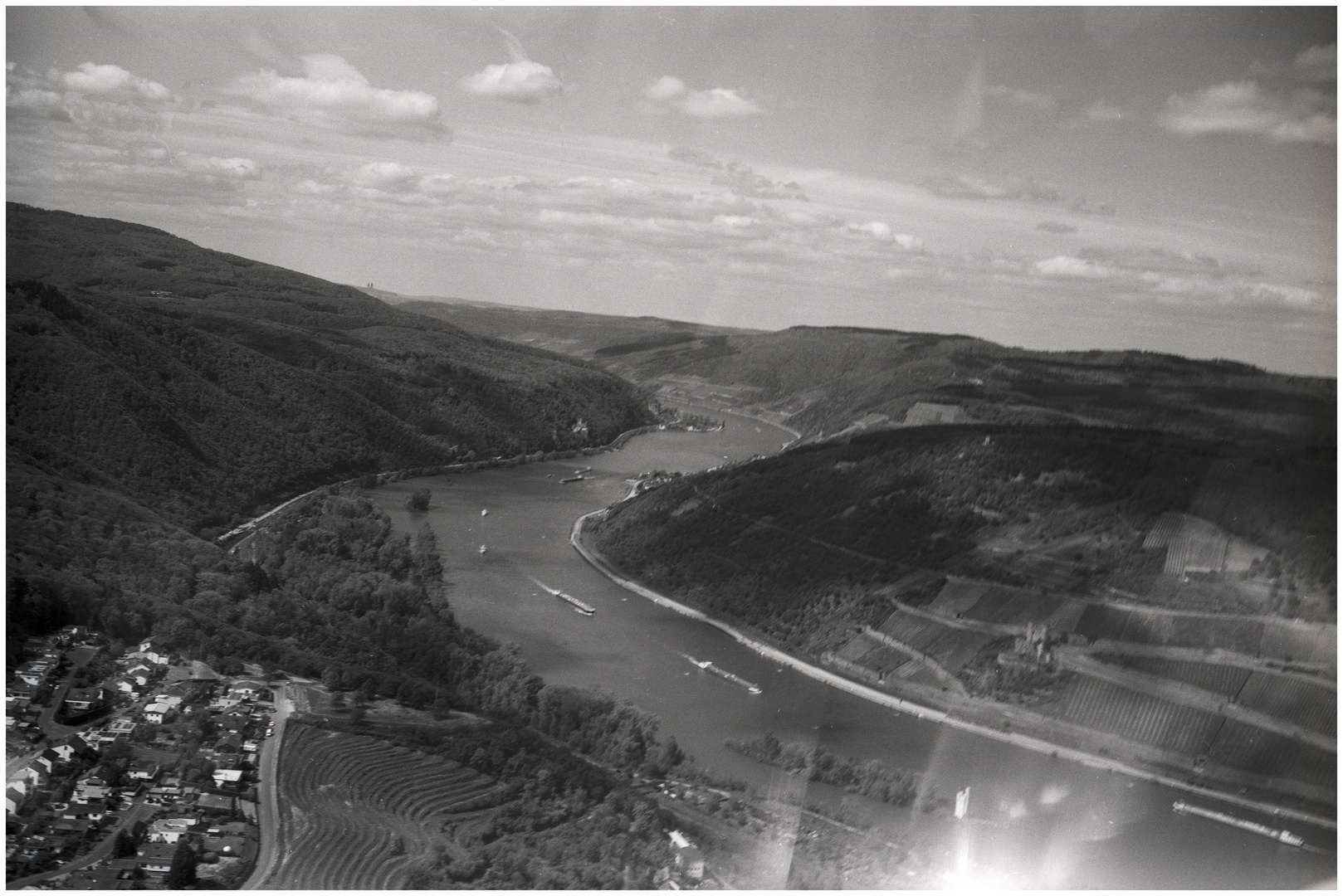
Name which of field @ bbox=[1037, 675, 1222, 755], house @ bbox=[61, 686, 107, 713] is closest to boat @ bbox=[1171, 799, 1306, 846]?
field @ bbox=[1037, 675, 1222, 755]

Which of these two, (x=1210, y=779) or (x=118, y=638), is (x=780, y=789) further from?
(x=118, y=638)

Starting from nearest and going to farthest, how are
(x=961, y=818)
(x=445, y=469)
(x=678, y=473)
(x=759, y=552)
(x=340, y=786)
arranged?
(x=340, y=786)
(x=961, y=818)
(x=759, y=552)
(x=678, y=473)
(x=445, y=469)

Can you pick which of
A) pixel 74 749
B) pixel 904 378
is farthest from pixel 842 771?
pixel 74 749


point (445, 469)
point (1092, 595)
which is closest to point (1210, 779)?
point (1092, 595)

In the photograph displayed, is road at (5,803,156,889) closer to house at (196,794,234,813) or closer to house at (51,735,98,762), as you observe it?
house at (196,794,234,813)

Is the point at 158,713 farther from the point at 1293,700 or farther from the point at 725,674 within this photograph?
the point at 1293,700

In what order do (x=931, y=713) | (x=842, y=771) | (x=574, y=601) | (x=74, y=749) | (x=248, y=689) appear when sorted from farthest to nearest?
(x=574, y=601)
(x=931, y=713)
(x=842, y=771)
(x=248, y=689)
(x=74, y=749)
